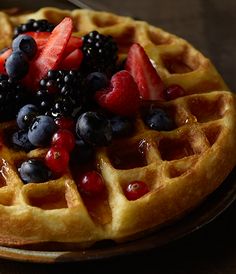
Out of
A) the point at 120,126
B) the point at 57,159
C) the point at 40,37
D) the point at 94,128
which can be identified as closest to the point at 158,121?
the point at 120,126

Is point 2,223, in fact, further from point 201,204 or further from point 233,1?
point 233,1

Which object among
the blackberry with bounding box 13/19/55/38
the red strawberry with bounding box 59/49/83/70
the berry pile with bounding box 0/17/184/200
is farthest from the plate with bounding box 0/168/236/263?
the blackberry with bounding box 13/19/55/38

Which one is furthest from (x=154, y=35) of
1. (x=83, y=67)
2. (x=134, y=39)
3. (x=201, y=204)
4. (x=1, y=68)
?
(x=201, y=204)

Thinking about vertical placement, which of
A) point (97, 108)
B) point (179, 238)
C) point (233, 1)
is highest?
point (97, 108)

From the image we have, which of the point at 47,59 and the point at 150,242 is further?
the point at 47,59

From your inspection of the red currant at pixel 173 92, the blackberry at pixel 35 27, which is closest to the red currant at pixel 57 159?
the red currant at pixel 173 92

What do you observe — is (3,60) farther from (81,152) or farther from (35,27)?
(81,152)

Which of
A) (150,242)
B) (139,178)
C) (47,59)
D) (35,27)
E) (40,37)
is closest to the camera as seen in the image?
(150,242)
